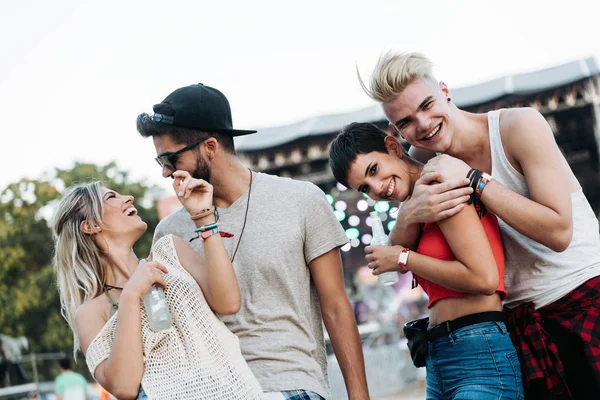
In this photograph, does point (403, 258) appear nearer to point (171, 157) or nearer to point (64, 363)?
point (171, 157)

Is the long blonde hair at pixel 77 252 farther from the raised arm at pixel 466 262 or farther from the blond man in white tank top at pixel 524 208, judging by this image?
the raised arm at pixel 466 262

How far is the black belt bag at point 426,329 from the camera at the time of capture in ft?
9.09

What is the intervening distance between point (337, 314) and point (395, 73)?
113 centimetres

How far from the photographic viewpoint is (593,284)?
277cm

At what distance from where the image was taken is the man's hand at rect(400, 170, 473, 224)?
106 inches

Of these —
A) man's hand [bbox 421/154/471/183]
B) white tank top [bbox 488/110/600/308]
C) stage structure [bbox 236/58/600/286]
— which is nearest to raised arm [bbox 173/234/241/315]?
man's hand [bbox 421/154/471/183]

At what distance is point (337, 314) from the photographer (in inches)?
132

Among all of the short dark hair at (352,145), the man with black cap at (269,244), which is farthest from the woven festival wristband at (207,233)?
the short dark hair at (352,145)

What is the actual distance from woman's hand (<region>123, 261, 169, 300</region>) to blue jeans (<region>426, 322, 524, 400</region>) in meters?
1.16

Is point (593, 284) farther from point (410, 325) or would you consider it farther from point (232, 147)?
point (232, 147)

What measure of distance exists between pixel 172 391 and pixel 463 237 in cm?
124

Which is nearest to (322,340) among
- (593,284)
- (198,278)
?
(198,278)

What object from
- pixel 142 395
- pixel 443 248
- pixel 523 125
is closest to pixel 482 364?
pixel 443 248

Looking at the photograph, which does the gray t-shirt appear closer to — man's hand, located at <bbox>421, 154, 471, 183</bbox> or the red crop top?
the red crop top
